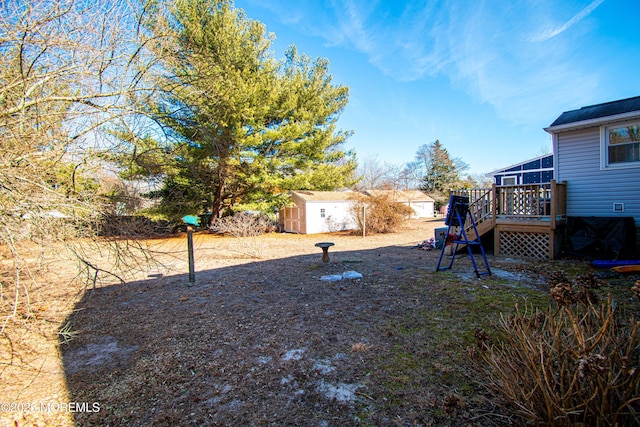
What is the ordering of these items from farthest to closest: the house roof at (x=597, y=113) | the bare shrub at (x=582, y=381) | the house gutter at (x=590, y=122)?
the house roof at (x=597, y=113) < the house gutter at (x=590, y=122) < the bare shrub at (x=582, y=381)

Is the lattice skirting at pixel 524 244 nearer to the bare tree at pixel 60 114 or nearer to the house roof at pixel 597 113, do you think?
the house roof at pixel 597 113

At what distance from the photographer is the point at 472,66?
530 inches

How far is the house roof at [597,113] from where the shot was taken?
6.87 metres

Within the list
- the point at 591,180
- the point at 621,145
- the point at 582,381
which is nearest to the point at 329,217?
the point at 591,180

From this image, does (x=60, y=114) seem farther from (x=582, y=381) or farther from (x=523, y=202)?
(x=523, y=202)

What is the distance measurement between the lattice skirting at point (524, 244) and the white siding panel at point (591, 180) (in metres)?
1.30

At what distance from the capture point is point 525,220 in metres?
7.93

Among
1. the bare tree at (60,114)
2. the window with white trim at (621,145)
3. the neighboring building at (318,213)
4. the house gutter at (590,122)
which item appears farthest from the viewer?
the neighboring building at (318,213)

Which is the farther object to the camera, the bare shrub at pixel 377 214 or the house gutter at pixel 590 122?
the bare shrub at pixel 377 214

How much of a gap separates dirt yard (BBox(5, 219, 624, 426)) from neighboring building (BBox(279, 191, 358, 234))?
38.3 feet

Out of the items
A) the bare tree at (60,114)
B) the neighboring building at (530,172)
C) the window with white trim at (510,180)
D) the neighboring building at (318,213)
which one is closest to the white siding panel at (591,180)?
the neighboring building at (530,172)

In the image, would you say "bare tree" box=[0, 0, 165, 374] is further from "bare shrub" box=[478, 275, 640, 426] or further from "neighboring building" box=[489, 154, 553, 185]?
"neighboring building" box=[489, 154, 553, 185]

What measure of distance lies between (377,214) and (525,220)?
837 cm

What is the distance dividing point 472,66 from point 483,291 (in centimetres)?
1247
